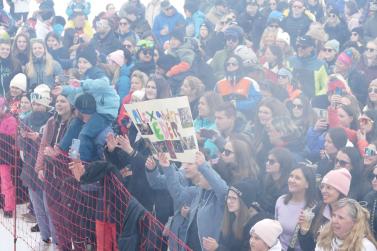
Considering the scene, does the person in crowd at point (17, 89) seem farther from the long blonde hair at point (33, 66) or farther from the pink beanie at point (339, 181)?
the pink beanie at point (339, 181)

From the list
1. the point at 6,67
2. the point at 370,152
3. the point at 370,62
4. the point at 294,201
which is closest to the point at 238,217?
the point at 294,201

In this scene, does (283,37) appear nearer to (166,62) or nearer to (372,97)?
(166,62)

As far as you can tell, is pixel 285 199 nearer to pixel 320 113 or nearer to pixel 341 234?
pixel 341 234

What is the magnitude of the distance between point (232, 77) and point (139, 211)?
3467mm

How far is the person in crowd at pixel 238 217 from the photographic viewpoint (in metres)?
7.35

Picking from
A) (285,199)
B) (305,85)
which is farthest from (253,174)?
(305,85)

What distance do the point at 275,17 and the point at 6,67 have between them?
432cm

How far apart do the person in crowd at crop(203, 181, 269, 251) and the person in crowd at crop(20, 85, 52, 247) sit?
2.91 m

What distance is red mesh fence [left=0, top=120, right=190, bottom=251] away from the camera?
8273 millimetres

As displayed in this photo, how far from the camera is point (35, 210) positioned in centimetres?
1020

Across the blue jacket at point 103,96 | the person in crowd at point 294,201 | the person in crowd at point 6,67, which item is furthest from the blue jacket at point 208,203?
the person in crowd at point 6,67

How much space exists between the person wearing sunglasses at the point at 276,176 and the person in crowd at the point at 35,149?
9.30 ft

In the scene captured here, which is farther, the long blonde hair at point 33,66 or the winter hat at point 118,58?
the long blonde hair at point 33,66

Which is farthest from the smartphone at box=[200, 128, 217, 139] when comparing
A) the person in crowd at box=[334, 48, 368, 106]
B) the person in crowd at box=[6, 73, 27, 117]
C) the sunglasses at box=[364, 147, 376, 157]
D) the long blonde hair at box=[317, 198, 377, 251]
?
the person in crowd at box=[6, 73, 27, 117]
